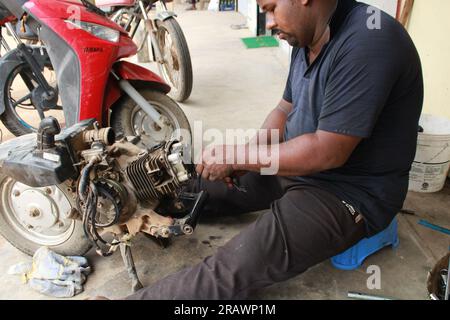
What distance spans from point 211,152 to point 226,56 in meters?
4.33

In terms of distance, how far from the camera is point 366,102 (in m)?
1.27

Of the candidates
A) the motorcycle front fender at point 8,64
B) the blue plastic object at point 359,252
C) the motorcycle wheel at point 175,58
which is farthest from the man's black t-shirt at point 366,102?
the motorcycle front fender at point 8,64

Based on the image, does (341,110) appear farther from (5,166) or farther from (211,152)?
(5,166)

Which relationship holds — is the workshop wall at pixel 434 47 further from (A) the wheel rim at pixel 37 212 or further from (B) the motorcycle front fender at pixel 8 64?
(B) the motorcycle front fender at pixel 8 64

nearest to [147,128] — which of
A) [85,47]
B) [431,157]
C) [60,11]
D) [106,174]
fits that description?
[85,47]

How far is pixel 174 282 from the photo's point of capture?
1.50 m

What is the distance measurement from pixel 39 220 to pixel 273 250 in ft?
4.05

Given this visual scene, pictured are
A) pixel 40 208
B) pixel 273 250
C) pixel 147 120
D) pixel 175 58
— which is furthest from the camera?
pixel 175 58

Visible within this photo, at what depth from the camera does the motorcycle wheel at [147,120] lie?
256 centimetres

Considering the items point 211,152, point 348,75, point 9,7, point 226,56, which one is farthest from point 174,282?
point 226,56

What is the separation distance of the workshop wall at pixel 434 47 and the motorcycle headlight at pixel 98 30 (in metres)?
2.07

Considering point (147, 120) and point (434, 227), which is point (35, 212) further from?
point (434, 227)

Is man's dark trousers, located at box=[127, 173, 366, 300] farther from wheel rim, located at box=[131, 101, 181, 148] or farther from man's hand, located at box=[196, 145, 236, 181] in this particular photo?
wheel rim, located at box=[131, 101, 181, 148]

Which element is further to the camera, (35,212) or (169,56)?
(169,56)
